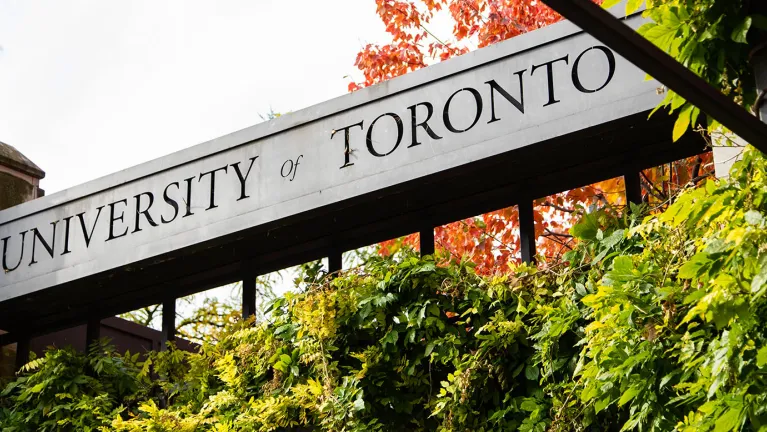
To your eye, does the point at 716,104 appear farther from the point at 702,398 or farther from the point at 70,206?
the point at 70,206

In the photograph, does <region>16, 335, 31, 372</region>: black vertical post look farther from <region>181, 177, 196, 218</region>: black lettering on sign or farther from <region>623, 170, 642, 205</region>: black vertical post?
<region>623, 170, 642, 205</region>: black vertical post

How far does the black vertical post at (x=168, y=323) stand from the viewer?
23.2 ft

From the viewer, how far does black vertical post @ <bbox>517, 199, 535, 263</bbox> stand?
222 inches

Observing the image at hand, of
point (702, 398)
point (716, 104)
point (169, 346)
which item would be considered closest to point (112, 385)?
point (169, 346)

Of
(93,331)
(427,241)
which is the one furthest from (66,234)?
(427,241)

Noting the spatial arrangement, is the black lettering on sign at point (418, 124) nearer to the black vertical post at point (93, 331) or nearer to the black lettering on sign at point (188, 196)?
the black lettering on sign at point (188, 196)

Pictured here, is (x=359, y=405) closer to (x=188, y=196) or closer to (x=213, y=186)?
(x=213, y=186)

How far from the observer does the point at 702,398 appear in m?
4.11

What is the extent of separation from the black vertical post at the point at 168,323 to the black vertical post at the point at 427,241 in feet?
6.52

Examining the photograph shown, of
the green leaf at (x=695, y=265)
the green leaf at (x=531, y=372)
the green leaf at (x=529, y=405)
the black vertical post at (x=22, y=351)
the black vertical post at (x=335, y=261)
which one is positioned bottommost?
the green leaf at (x=529, y=405)

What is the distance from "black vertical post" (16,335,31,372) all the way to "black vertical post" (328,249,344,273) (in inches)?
113

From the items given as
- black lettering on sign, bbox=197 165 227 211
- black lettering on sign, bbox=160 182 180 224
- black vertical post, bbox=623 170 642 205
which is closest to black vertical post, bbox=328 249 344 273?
black lettering on sign, bbox=197 165 227 211

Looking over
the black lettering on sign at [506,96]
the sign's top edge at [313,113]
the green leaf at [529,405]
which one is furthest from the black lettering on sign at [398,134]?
the green leaf at [529,405]

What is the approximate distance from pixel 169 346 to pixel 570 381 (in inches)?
121
